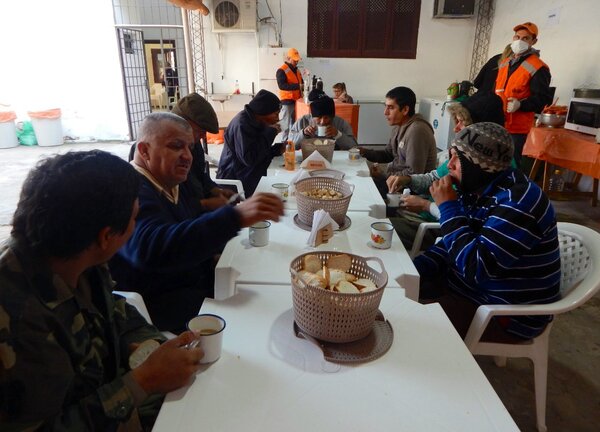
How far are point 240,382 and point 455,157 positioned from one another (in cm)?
107

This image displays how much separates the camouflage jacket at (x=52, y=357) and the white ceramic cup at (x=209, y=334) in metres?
0.15

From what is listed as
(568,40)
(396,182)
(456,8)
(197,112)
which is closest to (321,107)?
(396,182)

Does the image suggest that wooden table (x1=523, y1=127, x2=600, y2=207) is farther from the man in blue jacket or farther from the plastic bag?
the plastic bag

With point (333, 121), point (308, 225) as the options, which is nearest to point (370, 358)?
point (308, 225)

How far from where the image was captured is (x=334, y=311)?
3.06ft

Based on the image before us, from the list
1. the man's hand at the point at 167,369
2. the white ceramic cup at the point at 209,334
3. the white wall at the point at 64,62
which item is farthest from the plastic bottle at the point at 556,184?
the white wall at the point at 64,62

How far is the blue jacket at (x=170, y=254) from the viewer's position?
1176mm

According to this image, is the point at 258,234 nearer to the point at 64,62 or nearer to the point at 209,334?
the point at 209,334

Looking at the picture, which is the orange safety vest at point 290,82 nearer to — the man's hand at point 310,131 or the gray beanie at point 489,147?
the man's hand at point 310,131

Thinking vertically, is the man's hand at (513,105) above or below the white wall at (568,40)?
below

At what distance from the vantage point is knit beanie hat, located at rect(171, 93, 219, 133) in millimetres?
2191

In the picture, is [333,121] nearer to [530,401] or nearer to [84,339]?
[530,401]

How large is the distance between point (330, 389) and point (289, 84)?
6132mm

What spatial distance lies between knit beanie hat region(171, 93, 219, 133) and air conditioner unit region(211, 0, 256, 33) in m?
5.46
